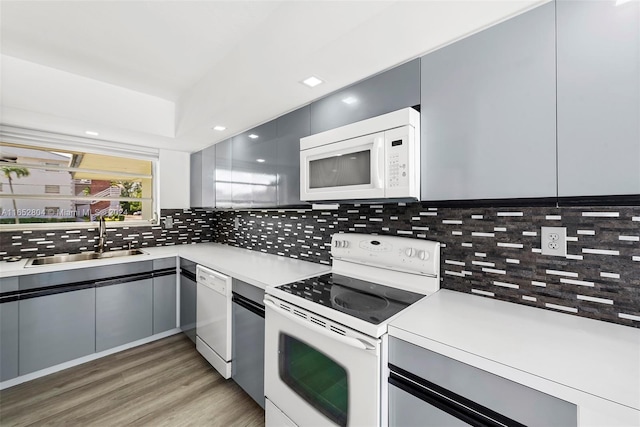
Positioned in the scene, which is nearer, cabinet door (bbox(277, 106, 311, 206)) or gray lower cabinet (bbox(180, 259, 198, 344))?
cabinet door (bbox(277, 106, 311, 206))

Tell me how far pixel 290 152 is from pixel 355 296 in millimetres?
1087

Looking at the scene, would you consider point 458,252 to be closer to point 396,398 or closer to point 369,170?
point 369,170

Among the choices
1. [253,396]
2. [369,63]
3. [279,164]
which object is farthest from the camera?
[279,164]

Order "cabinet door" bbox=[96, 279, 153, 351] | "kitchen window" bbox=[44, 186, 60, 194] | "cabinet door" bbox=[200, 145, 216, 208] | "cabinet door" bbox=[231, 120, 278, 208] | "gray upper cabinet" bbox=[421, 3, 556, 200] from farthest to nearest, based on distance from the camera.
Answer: "cabinet door" bbox=[200, 145, 216, 208], "kitchen window" bbox=[44, 186, 60, 194], "cabinet door" bbox=[96, 279, 153, 351], "cabinet door" bbox=[231, 120, 278, 208], "gray upper cabinet" bbox=[421, 3, 556, 200]

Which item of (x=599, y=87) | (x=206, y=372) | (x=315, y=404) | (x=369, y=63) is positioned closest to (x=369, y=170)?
(x=369, y=63)

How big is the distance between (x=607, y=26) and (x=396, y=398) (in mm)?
1438

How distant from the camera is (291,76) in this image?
4.80ft

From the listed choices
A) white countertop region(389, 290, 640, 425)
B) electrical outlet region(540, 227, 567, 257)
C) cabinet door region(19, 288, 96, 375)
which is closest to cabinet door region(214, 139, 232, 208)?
cabinet door region(19, 288, 96, 375)

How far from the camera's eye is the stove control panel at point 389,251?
4.60ft

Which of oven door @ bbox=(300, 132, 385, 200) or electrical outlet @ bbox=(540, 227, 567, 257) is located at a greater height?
oven door @ bbox=(300, 132, 385, 200)

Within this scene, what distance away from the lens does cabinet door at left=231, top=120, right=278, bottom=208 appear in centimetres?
205

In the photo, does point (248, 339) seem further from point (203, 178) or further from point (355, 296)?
point (203, 178)

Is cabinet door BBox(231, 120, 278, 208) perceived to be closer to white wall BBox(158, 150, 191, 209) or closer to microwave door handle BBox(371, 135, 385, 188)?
microwave door handle BBox(371, 135, 385, 188)

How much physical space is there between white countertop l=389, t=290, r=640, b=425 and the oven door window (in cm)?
38
